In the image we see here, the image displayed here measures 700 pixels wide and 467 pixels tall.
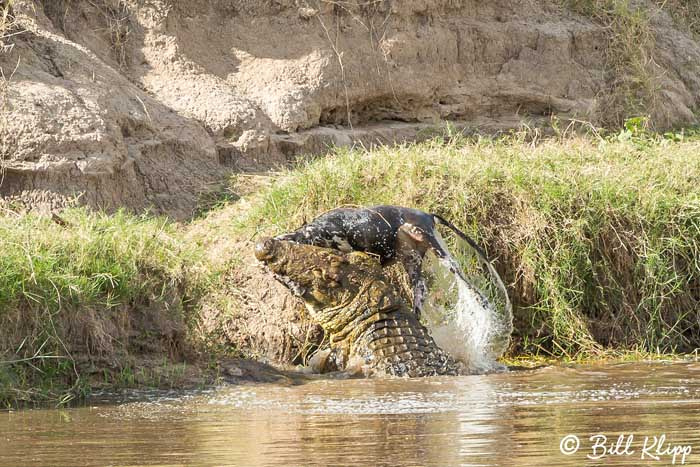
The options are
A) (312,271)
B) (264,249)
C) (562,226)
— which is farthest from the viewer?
(562,226)

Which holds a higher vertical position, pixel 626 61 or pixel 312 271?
pixel 626 61

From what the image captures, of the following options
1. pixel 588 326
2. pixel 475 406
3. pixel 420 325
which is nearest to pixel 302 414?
pixel 475 406

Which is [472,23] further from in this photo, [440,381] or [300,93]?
[440,381]

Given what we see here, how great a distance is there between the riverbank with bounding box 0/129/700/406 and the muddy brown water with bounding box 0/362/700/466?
81cm

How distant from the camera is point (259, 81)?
11.4 m

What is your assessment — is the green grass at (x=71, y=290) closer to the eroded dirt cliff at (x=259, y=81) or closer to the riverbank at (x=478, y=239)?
the riverbank at (x=478, y=239)

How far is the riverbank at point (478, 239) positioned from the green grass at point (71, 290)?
17 mm

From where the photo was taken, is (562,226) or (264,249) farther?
(562,226)

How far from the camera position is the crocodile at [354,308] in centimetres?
799

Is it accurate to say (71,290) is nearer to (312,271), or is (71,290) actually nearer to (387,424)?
(312,271)

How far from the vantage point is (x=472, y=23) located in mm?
12711

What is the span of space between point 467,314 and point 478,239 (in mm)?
632

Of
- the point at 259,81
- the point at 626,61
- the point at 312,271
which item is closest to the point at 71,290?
the point at 312,271

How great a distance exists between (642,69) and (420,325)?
18.3ft
